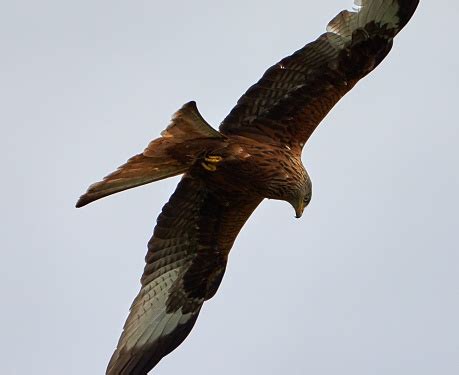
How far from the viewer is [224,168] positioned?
8773 millimetres

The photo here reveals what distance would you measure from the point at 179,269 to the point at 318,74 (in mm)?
2172

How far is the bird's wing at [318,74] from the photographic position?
29.3ft

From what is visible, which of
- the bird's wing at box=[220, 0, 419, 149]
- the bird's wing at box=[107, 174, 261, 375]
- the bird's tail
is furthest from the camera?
the bird's wing at box=[107, 174, 261, 375]

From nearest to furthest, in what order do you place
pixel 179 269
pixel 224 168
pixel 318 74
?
pixel 224 168 < pixel 318 74 < pixel 179 269

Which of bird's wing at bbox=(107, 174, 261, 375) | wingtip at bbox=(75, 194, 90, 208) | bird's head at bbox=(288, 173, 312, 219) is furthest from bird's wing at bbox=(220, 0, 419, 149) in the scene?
wingtip at bbox=(75, 194, 90, 208)

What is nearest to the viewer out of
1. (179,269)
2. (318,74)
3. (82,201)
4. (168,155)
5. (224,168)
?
(82,201)

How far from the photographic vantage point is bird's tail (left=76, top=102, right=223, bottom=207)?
326 inches

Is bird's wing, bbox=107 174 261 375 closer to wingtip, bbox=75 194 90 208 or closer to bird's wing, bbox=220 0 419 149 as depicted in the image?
bird's wing, bbox=220 0 419 149

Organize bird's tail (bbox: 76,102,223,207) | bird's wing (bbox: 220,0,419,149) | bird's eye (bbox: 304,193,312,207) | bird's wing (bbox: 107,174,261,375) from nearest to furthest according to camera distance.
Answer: bird's tail (bbox: 76,102,223,207), bird's eye (bbox: 304,193,312,207), bird's wing (bbox: 220,0,419,149), bird's wing (bbox: 107,174,261,375)

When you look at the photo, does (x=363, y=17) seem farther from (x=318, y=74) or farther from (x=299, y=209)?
(x=299, y=209)

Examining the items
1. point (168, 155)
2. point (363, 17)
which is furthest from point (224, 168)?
point (363, 17)

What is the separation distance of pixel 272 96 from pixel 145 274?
2.02m

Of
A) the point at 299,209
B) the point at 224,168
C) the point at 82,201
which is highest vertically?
the point at 224,168

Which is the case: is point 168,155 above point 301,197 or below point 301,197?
above
